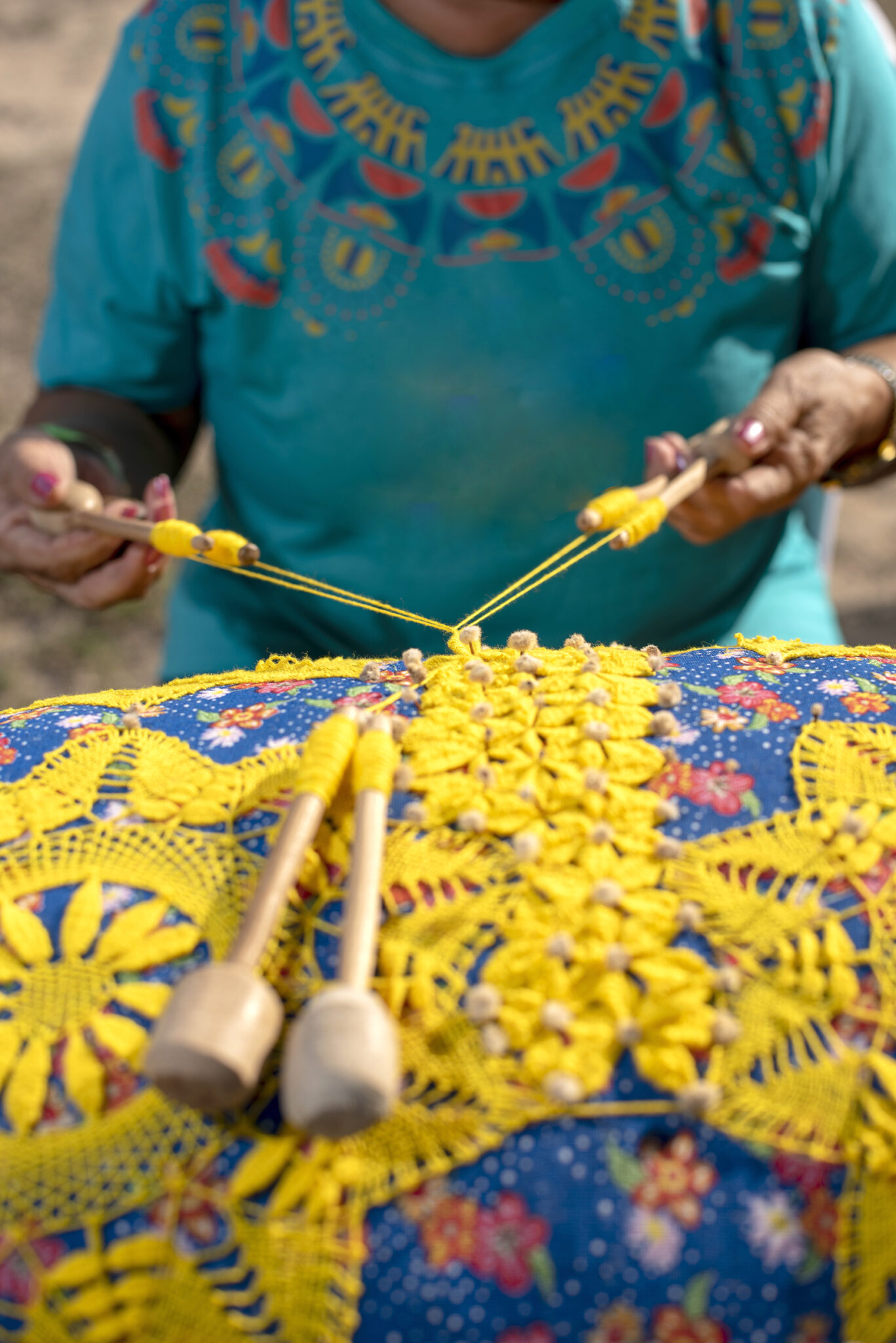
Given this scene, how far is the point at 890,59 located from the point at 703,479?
1.86 ft

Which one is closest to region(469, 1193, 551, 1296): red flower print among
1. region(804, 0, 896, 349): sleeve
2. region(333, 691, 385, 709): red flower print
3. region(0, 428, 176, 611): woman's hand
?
region(333, 691, 385, 709): red flower print

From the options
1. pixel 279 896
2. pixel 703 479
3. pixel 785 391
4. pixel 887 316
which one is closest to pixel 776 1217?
pixel 279 896

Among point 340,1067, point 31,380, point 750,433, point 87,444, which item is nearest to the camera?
point 340,1067

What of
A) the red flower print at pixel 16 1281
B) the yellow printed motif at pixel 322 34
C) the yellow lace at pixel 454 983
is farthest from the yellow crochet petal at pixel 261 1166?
the yellow printed motif at pixel 322 34

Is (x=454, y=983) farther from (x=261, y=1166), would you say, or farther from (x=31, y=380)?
(x=31, y=380)

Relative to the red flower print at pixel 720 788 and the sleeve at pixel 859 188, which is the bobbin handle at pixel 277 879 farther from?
the sleeve at pixel 859 188

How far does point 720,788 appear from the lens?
641mm

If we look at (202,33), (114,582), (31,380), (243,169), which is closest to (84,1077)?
(114,582)

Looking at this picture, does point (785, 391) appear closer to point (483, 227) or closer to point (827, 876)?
point (483, 227)

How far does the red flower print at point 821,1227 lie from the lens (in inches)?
20.1

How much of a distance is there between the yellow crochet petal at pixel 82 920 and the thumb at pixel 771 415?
69cm

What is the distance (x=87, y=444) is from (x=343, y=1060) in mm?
924

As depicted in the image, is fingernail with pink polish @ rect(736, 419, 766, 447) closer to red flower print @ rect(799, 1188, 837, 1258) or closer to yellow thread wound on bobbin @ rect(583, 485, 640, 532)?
yellow thread wound on bobbin @ rect(583, 485, 640, 532)

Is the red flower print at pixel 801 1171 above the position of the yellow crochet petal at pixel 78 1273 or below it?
above
